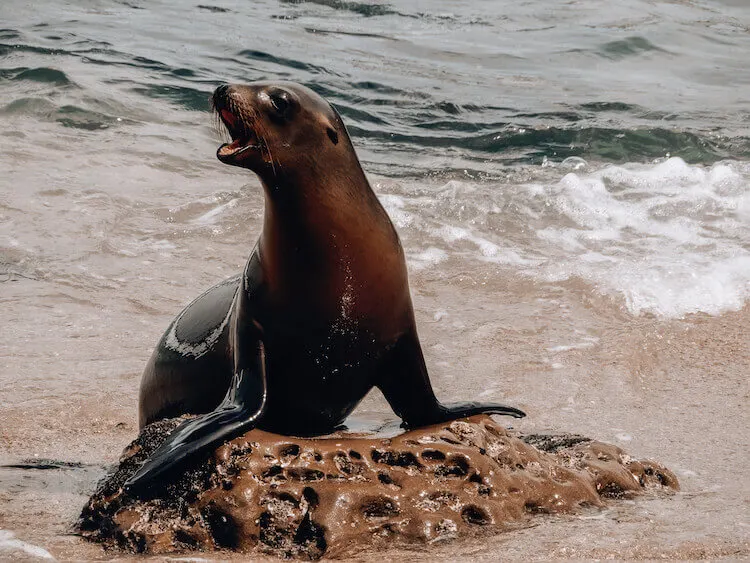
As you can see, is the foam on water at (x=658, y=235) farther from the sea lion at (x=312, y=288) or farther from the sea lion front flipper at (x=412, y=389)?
the sea lion at (x=312, y=288)

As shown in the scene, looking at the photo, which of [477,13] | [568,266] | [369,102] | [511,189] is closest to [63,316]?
[568,266]

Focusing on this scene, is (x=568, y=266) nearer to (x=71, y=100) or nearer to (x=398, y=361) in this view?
(x=398, y=361)

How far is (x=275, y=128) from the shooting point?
12.9 ft

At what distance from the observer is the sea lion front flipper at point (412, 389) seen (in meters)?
4.09

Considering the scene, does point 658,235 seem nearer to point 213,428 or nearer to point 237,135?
point 237,135

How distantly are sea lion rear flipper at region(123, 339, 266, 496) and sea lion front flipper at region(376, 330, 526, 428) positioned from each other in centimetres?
52

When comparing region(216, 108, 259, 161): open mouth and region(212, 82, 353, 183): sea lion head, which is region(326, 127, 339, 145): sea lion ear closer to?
region(212, 82, 353, 183): sea lion head

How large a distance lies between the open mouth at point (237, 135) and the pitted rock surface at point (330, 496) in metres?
0.97

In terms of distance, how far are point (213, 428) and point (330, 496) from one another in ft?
1.45

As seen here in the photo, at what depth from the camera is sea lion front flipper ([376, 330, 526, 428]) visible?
4086 mm

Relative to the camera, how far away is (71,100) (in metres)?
11.9

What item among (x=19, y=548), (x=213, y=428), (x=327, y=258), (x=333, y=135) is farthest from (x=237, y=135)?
(x=19, y=548)

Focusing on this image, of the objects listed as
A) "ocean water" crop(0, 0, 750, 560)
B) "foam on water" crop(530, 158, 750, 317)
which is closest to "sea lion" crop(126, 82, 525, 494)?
"ocean water" crop(0, 0, 750, 560)

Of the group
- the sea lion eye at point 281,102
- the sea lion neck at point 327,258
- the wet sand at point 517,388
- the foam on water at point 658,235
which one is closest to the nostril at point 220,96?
the sea lion eye at point 281,102
